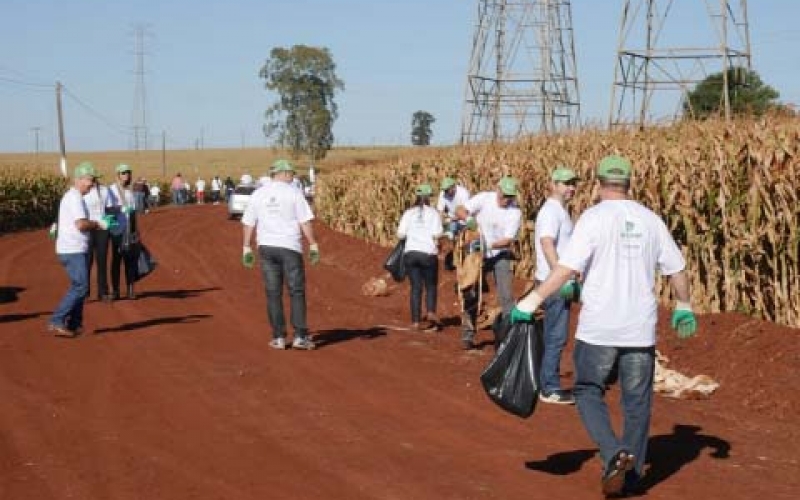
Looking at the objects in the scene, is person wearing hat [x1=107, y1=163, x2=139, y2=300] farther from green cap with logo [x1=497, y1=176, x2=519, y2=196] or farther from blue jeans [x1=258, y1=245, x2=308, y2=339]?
green cap with logo [x1=497, y1=176, x2=519, y2=196]

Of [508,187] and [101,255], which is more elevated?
[508,187]

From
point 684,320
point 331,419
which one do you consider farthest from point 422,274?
point 684,320

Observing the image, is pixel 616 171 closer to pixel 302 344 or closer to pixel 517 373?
pixel 517 373

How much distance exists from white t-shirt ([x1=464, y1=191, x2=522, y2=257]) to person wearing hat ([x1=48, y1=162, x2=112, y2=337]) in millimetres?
4712

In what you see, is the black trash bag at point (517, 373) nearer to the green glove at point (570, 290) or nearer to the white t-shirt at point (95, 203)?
the green glove at point (570, 290)

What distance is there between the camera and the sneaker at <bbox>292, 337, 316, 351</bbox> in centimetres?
1319

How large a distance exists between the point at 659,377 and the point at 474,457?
361 centimetres

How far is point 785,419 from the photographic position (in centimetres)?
995

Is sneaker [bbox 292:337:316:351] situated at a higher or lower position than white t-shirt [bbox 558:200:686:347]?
lower

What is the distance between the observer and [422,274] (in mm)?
14852

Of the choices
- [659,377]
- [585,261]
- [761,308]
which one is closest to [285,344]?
[659,377]

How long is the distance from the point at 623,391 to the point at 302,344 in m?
6.56

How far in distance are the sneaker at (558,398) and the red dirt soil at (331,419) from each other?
161 mm

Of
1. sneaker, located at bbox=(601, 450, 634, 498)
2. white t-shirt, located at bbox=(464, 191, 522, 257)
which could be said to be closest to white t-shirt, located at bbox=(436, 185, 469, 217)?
white t-shirt, located at bbox=(464, 191, 522, 257)
